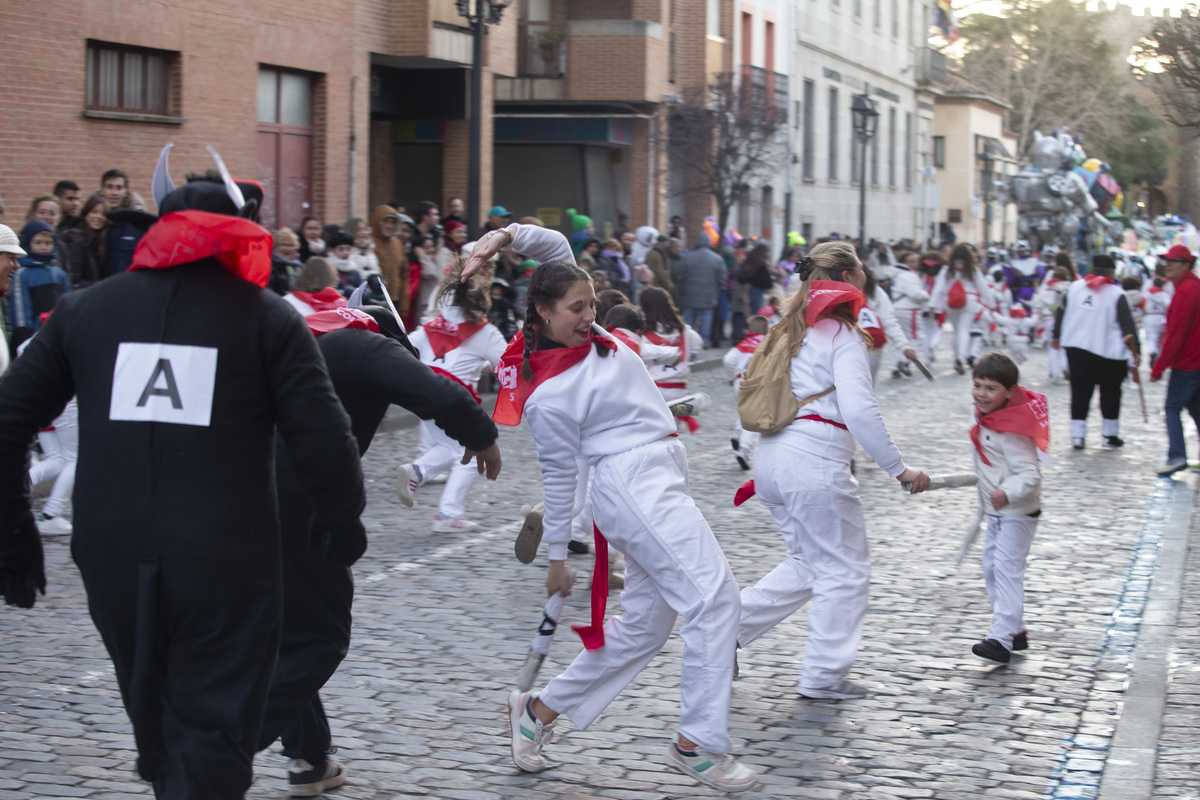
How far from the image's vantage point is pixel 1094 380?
13.0 meters

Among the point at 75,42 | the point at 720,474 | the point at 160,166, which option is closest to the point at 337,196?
the point at 75,42

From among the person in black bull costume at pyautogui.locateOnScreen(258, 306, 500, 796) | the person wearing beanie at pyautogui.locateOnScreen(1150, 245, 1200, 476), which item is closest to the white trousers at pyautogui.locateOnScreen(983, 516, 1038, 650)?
the person in black bull costume at pyautogui.locateOnScreen(258, 306, 500, 796)

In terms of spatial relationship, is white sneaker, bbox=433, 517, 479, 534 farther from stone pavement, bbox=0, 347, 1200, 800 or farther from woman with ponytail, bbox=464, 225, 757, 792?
woman with ponytail, bbox=464, 225, 757, 792

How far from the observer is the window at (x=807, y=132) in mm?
41250

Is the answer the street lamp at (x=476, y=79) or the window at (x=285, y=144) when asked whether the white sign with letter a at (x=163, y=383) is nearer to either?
the street lamp at (x=476, y=79)

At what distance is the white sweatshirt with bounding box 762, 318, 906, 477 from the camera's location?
5.19m

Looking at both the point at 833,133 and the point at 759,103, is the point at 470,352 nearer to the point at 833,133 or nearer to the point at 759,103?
the point at 759,103

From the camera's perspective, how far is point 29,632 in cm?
A: 633

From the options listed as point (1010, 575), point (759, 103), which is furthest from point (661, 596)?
point (759, 103)

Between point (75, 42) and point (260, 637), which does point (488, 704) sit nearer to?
point (260, 637)

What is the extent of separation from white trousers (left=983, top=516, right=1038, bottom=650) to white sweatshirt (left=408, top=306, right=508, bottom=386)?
14.3 feet

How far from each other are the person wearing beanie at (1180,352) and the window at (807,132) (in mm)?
30108

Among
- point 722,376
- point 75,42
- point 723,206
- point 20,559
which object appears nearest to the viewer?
point 20,559

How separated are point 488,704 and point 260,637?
220cm
